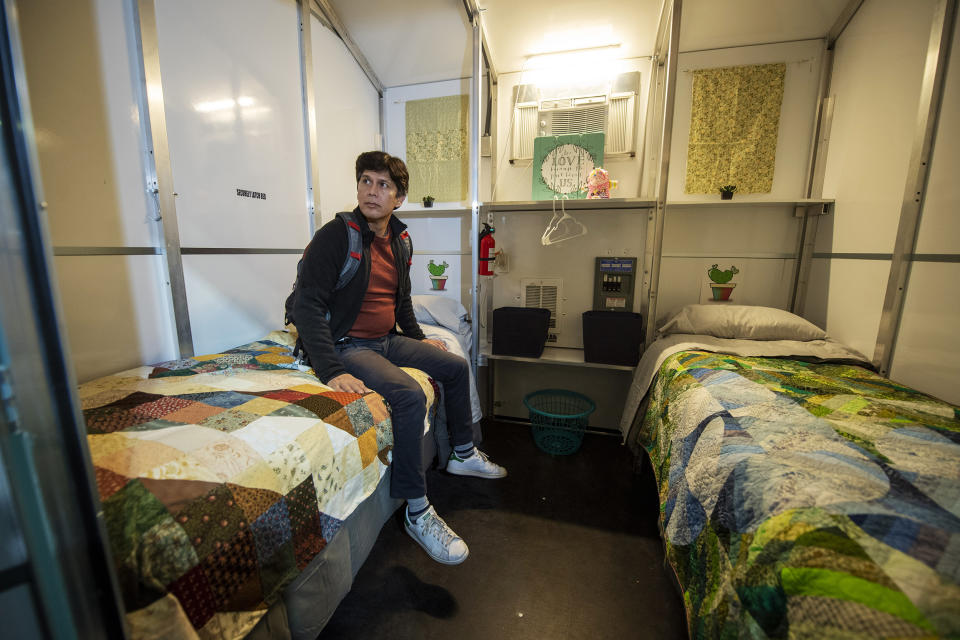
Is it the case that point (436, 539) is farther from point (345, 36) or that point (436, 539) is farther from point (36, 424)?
point (345, 36)

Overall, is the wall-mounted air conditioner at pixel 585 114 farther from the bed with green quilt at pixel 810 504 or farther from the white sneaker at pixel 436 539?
the white sneaker at pixel 436 539

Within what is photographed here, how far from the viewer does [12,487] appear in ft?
1.32

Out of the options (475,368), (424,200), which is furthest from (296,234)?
(475,368)

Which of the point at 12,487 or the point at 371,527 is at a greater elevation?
the point at 12,487

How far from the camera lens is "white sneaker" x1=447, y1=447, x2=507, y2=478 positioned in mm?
1834

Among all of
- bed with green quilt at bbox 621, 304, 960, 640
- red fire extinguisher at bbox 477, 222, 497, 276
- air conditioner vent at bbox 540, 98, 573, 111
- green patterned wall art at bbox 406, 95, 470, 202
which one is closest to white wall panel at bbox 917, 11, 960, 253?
bed with green quilt at bbox 621, 304, 960, 640

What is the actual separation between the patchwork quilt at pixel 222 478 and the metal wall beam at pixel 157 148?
34cm

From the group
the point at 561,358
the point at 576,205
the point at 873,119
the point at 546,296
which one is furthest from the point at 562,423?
the point at 873,119

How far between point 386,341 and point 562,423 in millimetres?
1297

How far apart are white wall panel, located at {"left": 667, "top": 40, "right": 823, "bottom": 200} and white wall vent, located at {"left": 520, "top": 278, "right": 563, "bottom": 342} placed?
1.03 m

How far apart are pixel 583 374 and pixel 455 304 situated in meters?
1.07

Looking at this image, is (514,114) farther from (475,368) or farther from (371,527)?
(371,527)

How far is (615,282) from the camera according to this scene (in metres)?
2.52

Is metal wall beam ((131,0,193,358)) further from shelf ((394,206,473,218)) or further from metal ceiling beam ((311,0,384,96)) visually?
shelf ((394,206,473,218))
